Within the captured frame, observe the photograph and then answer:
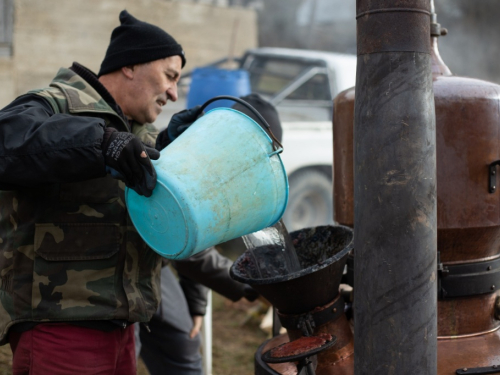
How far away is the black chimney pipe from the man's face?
112 centimetres

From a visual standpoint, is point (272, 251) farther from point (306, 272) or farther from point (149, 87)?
point (149, 87)

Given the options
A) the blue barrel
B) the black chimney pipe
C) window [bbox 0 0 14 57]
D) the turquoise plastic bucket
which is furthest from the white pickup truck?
the black chimney pipe

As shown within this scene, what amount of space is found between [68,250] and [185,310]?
1.44 m

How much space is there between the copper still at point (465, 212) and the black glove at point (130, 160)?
3.57 feet

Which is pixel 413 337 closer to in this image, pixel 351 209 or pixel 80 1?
pixel 351 209

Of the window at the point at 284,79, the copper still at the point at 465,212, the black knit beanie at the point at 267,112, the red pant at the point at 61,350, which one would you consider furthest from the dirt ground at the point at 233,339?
the window at the point at 284,79

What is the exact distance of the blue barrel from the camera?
621 cm

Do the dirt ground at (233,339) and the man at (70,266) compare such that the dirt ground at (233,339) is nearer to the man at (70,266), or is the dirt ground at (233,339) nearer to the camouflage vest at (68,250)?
the man at (70,266)

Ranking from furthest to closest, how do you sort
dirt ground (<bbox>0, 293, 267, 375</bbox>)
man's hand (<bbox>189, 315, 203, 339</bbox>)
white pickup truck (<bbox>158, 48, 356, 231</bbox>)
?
1. white pickup truck (<bbox>158, 48, 356, 231</bbox>)
2. dirt ground (<bbox>0, 293, 267, 375</bbox>)
3. man's hand (<bbox>189, 315, 203, 339</bbox>)

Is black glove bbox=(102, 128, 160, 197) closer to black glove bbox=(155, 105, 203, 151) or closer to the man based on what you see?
the man

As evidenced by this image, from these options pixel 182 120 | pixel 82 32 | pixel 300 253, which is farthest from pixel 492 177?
pixel 82 32

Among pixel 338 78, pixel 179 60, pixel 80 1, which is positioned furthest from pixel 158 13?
pixel 179 60

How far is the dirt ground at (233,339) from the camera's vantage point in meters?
4.30

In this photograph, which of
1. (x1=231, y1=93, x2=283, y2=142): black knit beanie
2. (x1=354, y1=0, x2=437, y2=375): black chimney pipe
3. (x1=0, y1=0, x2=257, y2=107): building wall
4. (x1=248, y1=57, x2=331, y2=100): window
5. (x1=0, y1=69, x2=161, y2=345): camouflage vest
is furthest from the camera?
(x1=0, y1=0, x2=257, y2=107): building wall
